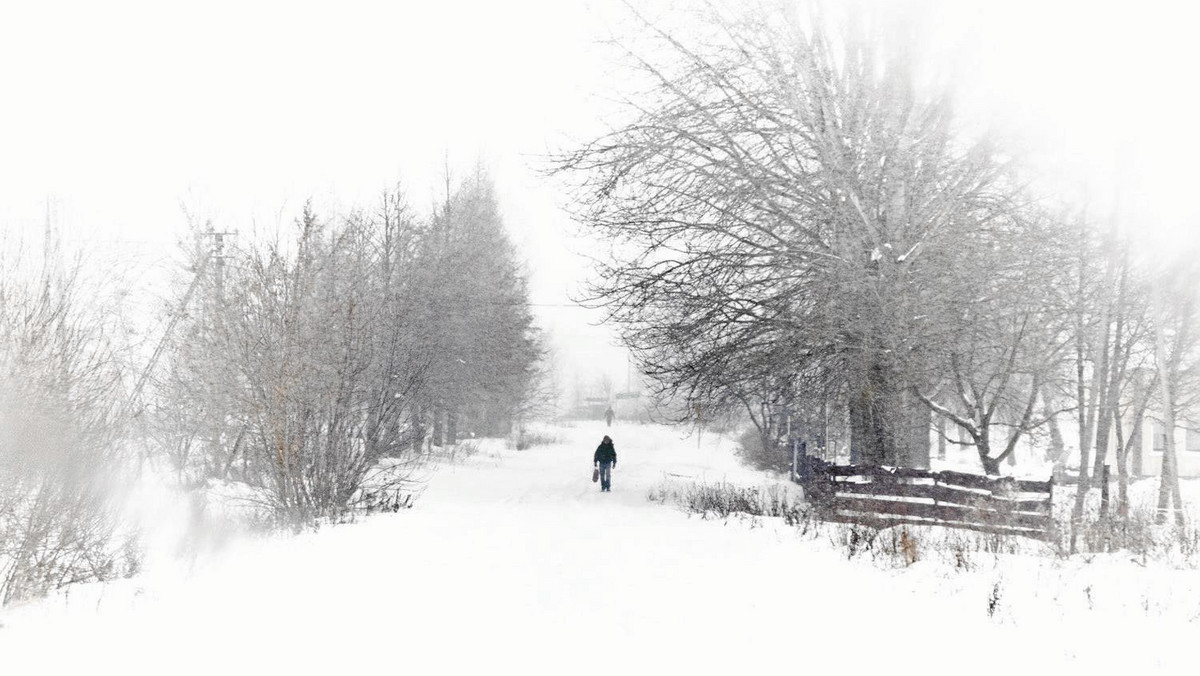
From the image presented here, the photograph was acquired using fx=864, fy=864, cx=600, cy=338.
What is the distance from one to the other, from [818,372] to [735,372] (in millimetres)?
1349

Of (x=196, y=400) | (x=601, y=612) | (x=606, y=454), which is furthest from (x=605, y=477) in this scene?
(x=601, y=612)

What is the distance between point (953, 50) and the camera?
13.3 metres

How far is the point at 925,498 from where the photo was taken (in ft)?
40.4

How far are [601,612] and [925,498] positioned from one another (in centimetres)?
751

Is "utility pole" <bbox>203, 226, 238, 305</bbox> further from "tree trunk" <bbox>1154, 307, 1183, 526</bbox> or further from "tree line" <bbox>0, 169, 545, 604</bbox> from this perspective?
"tree trunk" <bbox>1154, 307, 1183, 526</bbox>

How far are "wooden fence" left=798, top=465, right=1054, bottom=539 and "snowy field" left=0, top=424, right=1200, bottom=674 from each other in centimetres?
273

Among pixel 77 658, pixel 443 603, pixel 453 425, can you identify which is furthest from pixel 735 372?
pixel 453 425

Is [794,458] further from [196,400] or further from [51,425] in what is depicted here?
[51,425]

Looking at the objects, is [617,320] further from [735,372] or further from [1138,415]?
[1138,415]

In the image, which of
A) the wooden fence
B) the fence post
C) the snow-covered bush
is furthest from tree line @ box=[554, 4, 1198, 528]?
the fence post

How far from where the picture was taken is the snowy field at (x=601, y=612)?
5090 millimetres

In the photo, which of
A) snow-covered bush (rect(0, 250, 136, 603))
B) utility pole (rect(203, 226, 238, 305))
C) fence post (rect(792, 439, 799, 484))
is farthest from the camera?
fence post (rect(792, 439, 799, 484))

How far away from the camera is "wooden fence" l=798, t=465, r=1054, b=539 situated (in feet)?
39.4

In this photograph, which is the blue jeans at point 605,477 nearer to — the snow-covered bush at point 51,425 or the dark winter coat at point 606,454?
the dark winter coat at point 606,454
